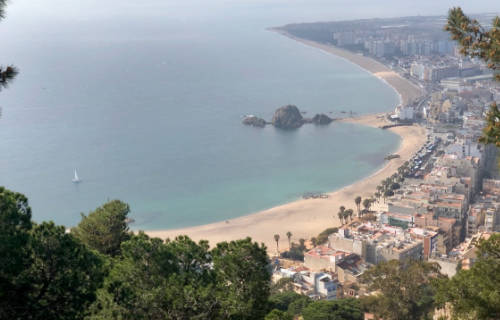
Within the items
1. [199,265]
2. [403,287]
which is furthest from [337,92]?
[199,265]

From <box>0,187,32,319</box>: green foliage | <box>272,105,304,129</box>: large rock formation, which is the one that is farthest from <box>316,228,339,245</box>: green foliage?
<box>272,105,304,129</box>: large rock formation

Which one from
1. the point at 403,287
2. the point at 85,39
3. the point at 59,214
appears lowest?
the point at 59,214

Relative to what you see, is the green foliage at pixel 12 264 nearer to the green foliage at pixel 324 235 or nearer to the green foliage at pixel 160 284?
the green foliage at pixel 160 284

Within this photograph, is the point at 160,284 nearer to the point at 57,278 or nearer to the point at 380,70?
the point at 57,278

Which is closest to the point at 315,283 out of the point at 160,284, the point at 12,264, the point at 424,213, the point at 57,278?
the point at 424,213

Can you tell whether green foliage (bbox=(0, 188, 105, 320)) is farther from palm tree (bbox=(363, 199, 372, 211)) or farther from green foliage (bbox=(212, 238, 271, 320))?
palm tree (bbox=(363, 199, 372, 211))

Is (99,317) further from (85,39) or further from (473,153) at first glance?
(85,39)

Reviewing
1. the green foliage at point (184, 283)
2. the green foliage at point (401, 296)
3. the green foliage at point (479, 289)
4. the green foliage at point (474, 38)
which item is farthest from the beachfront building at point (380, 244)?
the green foliage at point (474, 38)
